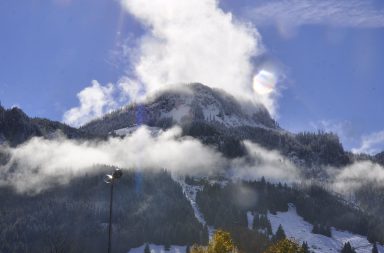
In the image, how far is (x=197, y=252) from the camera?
416 ft

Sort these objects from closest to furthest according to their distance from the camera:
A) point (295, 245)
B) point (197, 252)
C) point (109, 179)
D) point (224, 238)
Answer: point (109, 179)
point (295, 245)
point (224, 238)
point (197, 252)

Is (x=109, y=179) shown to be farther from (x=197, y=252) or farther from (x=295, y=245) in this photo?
(x=197, y=252)

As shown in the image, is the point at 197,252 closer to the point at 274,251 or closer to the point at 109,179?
the point at 274,251

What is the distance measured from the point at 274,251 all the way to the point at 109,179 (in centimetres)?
5366

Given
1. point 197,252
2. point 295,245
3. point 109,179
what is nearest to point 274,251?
point 295,245

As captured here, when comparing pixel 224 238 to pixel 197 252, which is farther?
pixel 197 252

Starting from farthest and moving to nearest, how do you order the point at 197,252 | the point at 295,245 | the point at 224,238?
the point at 197,252 → the point at 224,238 → the point at 295,245

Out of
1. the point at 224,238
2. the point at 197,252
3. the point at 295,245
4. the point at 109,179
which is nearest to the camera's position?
the point at 109,179

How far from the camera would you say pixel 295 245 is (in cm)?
10431

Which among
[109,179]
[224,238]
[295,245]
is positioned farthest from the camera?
[224,238]

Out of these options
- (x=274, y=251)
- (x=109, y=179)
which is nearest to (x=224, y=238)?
(x=274, y=251)

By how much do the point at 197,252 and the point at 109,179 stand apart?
66465 mm

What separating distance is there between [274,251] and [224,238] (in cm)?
891

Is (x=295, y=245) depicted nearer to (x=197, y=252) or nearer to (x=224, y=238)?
(x=224, y=238)
